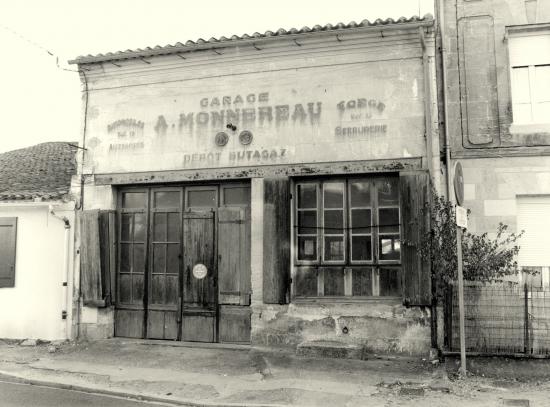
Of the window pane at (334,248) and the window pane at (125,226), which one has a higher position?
the window pane at (125,226)

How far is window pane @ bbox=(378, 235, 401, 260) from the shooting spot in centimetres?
886

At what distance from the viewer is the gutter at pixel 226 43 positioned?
8.65 m

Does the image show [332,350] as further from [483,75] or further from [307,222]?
[483,75]

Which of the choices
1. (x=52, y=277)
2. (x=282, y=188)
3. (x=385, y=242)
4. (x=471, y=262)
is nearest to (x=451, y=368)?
(x=471, y=262)

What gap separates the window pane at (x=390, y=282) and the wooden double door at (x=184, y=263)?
7.68 feet

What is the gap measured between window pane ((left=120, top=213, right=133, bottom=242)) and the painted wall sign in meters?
0.89

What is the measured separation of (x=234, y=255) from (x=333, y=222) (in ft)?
6.08

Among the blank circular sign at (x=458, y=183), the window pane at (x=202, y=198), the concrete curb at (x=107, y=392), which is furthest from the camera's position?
the window pane at (x=202, y=198)

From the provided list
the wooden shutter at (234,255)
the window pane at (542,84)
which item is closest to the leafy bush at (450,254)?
the window pane at (542,84)

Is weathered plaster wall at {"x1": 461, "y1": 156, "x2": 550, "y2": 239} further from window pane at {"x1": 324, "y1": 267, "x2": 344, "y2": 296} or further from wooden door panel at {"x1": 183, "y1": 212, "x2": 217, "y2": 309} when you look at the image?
wooden door panel at {"x1": 183, "y1": 212, "x2": 217, "y2": 309}

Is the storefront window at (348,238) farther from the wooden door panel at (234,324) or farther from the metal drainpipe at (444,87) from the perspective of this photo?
the wooden door panel at (234,324)

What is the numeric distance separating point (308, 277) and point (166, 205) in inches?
118

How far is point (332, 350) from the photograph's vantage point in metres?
8.50

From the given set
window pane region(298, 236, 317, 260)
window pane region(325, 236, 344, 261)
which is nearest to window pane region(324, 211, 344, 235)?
window pane region(325, 236, 344, 261)
